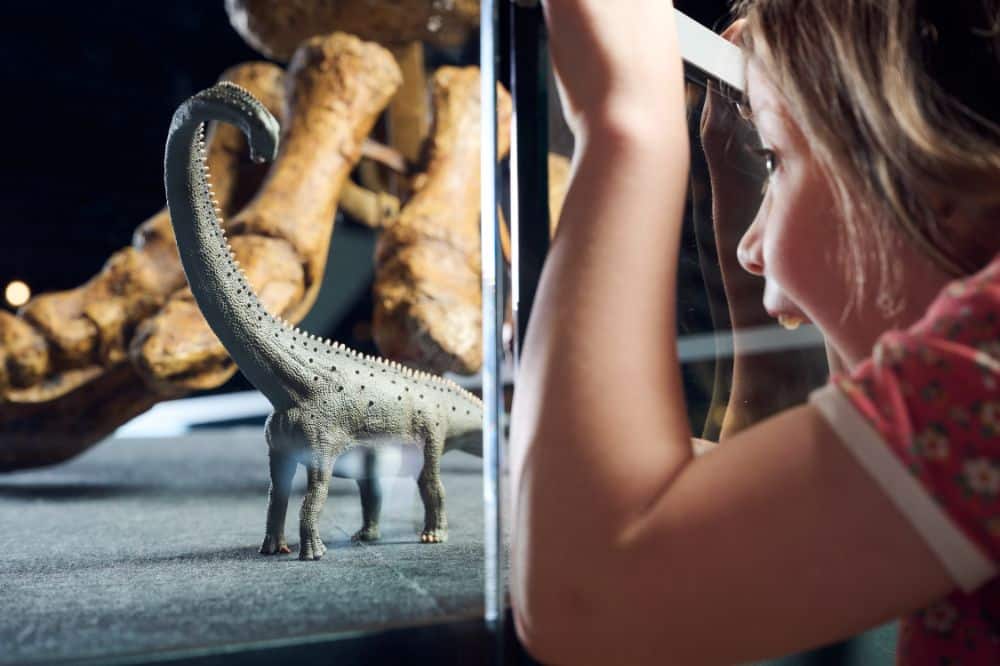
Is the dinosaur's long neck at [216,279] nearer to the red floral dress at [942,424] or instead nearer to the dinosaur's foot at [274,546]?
the dinosaur's foot at [274,546]

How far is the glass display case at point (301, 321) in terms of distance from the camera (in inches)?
13.0

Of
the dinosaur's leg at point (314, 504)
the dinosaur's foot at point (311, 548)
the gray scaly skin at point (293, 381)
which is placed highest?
the gray scaly skin at point (293, 381)

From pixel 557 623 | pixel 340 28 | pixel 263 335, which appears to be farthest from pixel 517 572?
pixel 340 28

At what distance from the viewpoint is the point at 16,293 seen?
1.83 ft

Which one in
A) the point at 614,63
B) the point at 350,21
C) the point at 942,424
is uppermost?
the point at 350,21

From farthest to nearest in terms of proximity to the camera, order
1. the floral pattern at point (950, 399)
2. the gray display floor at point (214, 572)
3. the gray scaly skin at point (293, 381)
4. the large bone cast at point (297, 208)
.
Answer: the large bone cast at point (297, 208), the gray scaly skin at point (293, 381), the gray display floor at point (214, 572), the floral pattern at point (950, 399)

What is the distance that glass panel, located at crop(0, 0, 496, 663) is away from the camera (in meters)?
0.36

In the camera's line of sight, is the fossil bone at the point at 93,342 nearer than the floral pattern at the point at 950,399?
No

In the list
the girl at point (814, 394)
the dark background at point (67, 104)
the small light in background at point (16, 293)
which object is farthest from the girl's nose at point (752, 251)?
the small light in background at point (16, 293)

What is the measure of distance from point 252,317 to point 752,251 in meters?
0.28

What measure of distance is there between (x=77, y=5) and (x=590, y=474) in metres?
0.50

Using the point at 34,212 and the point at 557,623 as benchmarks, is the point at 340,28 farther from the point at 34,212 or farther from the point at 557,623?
the point at 557,623

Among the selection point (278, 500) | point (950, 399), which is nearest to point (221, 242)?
point (278, 500)

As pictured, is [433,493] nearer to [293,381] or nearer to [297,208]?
[293,381]
